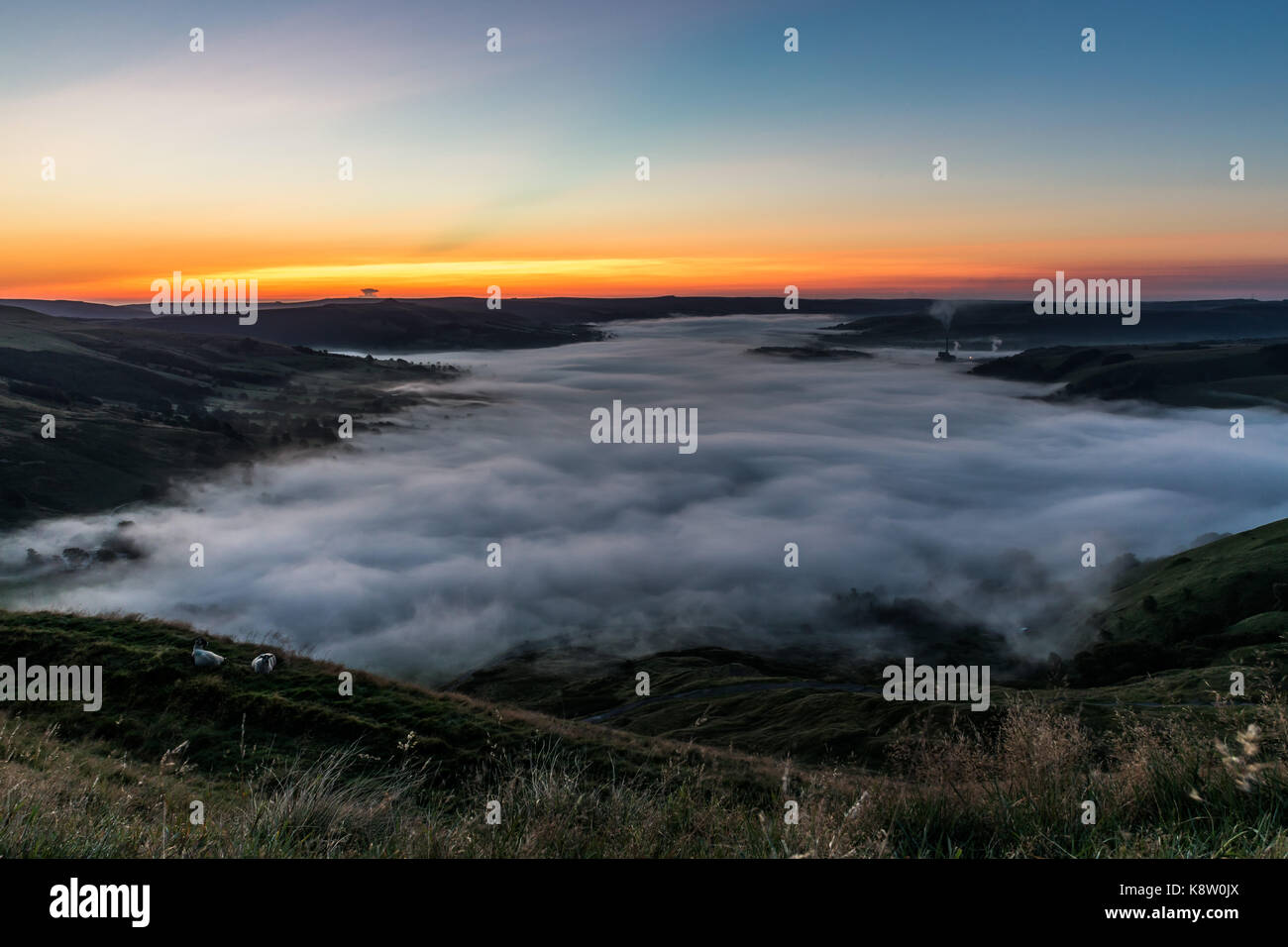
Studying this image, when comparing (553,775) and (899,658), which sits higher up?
(553,775)

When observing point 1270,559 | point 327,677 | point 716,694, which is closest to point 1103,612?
point 1270,559

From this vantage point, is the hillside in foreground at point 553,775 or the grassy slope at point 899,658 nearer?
the hillside in foreground at point 553,775

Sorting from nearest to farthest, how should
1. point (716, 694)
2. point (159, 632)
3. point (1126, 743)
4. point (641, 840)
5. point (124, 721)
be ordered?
point (641, 840) → point (1126, 743) → point (124, 721) → point (159, 632) → point (716, 694)

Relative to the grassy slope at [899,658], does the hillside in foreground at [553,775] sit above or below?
above

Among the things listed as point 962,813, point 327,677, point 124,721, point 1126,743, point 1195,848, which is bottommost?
point 327,677

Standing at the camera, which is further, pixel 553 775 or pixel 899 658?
pixel 899 658

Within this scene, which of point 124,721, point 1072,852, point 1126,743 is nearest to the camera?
point 1072,852

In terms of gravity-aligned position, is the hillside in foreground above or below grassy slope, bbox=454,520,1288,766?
above

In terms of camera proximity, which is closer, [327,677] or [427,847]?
[427,847]

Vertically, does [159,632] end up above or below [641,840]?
below

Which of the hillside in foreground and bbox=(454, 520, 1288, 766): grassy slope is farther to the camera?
bbox=(454, 520, 1288, 766): grassy slope
